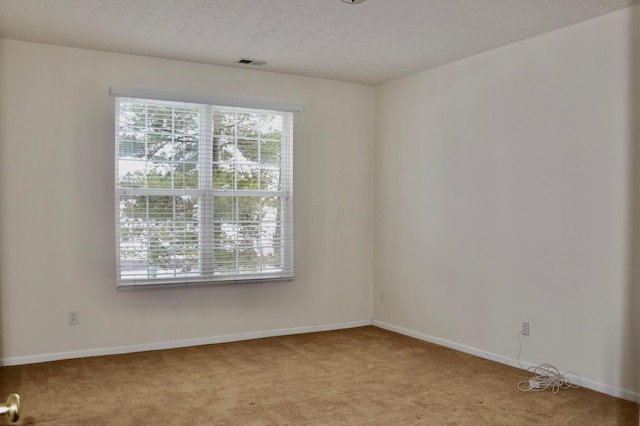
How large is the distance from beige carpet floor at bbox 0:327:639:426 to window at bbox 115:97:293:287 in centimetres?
78

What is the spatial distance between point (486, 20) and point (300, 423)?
112 inches

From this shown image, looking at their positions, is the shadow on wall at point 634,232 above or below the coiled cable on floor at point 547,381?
above

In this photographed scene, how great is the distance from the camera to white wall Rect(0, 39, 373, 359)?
14.4ft

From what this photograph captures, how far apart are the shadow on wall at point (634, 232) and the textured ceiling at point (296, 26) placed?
34cm

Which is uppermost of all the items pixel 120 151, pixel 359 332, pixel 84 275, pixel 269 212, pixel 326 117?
pixel 326 117

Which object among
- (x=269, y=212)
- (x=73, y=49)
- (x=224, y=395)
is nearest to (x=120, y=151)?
(x=73, y=49)

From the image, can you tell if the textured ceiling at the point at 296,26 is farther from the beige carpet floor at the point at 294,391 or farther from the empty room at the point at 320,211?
the beige carpet floor at the point at 294,391

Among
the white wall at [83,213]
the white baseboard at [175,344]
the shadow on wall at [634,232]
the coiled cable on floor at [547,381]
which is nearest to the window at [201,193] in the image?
the white wall at [83,213]

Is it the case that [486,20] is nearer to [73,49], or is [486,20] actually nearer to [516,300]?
[516,300]

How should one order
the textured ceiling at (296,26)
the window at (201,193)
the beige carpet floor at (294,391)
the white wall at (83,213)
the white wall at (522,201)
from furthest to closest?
1. the window at (201,193)
2. the white wall at (83,213)
3. the white wall at (522,201)
4. the textured ceiling at (296,26)
5. the beige carpet floor at (294,391)

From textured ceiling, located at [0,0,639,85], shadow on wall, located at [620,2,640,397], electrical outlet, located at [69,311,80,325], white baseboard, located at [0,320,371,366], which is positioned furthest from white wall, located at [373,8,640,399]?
electrical outlet, located at [69,311,80,325]

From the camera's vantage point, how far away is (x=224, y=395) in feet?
12.2

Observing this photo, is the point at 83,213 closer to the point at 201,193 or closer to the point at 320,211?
the point at 201,193

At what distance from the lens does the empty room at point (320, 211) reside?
12.1 feet
